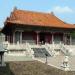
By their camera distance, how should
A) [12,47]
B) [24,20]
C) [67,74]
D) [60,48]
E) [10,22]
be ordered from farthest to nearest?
[24,20] → [10,22] → [60,48] → [12,47] → [67,74]

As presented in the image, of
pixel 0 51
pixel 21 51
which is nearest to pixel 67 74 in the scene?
pixel 0 51

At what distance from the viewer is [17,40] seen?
39312 millimetres

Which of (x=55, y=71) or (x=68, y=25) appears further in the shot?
(x=68, y=25)

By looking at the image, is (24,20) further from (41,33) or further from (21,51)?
(21,51)

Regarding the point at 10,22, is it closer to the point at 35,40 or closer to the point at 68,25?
the point at 35,40

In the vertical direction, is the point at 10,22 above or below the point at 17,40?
above

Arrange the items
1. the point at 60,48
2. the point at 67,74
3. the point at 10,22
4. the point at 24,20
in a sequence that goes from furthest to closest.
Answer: the point at 24,20 < the point at 10,22 < the point at 60,48 < the point at 67,74

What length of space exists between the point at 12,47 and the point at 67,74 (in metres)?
14.9

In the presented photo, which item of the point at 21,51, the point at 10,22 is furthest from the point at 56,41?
the point at 21,51

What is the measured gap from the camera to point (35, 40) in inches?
1620

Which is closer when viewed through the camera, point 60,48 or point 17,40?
point 60,48

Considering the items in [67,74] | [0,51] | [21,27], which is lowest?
[67,74]

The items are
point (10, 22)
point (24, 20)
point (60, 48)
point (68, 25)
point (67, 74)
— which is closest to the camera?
point (67, 74)

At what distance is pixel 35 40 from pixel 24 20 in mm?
3597
